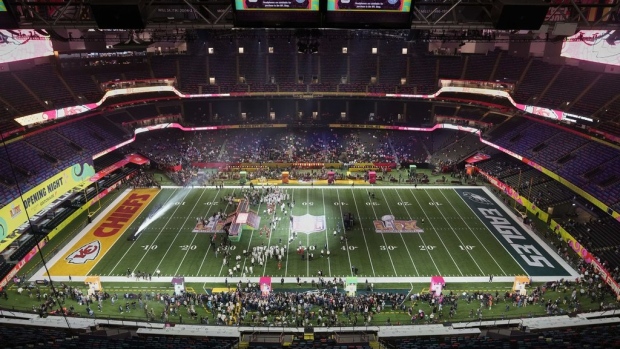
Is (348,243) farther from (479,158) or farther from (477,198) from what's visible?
(479,158)

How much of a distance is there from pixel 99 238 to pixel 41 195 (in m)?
5.31

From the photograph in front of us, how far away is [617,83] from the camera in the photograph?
40844 millimetres

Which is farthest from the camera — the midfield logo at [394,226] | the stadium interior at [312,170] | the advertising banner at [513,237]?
the midfield logo at [394,226]

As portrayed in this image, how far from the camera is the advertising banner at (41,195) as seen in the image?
28.5 meters

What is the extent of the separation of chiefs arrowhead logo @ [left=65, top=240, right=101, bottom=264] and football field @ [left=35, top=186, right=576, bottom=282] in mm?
73

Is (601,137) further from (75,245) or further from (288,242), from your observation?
(75,245)

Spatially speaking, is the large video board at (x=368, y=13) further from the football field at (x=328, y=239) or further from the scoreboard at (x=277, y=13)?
the football field at (x=328, y=239)

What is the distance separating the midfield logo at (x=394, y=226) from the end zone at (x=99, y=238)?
21.3m

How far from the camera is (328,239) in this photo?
33.9 metres

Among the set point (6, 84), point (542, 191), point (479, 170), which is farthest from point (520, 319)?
point (6, 84)

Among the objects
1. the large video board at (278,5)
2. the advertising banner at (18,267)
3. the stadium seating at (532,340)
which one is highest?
the large video board at (278,5)

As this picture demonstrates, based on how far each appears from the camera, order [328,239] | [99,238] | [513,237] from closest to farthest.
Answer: [328,239] → [99,238] → [513,237]

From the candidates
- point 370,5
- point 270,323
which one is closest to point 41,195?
point 270,323

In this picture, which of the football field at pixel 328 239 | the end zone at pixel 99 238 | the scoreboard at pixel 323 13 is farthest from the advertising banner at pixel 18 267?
the scoreboard at pixel 323 13
